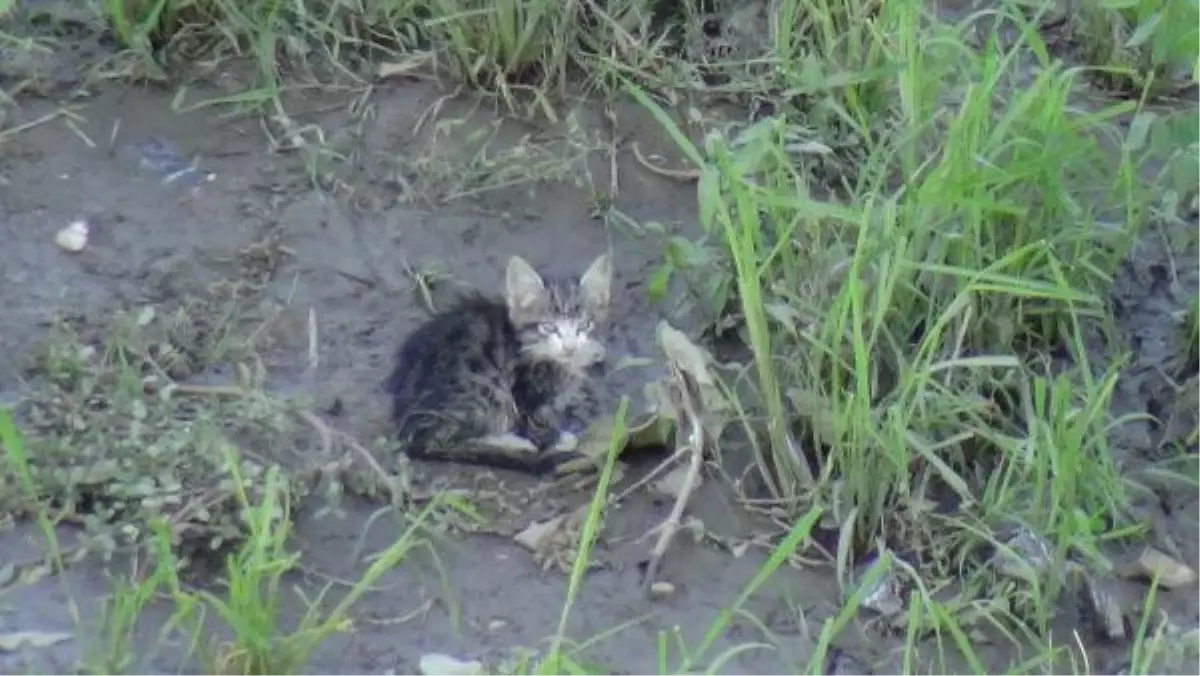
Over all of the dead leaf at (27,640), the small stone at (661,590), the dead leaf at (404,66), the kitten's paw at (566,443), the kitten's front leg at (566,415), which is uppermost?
the dead leaf at (404,66)

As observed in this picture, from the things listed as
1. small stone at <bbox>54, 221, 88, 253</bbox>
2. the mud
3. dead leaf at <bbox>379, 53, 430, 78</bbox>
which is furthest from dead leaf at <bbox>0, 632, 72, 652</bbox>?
dead leaf at <bbox>379, 53, 430, 78</bbox>

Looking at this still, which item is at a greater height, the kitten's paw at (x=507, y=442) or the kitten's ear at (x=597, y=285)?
the kitten's ear at (x=597, y=285)

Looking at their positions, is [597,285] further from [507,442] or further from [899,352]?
[899,352]

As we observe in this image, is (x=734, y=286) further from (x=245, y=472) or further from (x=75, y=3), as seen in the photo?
(x=75, y=3)

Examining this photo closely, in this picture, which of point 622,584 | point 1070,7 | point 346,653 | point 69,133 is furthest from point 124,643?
point 1070,7

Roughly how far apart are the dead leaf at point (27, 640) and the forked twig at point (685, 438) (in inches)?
40.9

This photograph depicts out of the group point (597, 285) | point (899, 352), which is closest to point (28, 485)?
point (597, 285)

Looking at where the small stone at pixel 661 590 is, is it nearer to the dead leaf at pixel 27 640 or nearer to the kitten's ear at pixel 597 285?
the kitten's ear at pixel 597 285

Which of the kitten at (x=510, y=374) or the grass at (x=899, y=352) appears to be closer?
the grass at (x=899, y=352)

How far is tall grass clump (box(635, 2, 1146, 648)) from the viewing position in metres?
3.39

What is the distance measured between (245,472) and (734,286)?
1092 millimetres

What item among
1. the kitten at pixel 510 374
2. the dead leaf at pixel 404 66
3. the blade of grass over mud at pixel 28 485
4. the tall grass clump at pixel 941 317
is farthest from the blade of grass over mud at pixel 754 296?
the blade of grass over mud at pixel 28 485

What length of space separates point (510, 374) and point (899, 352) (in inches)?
33.8

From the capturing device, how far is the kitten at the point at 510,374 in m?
3.63
